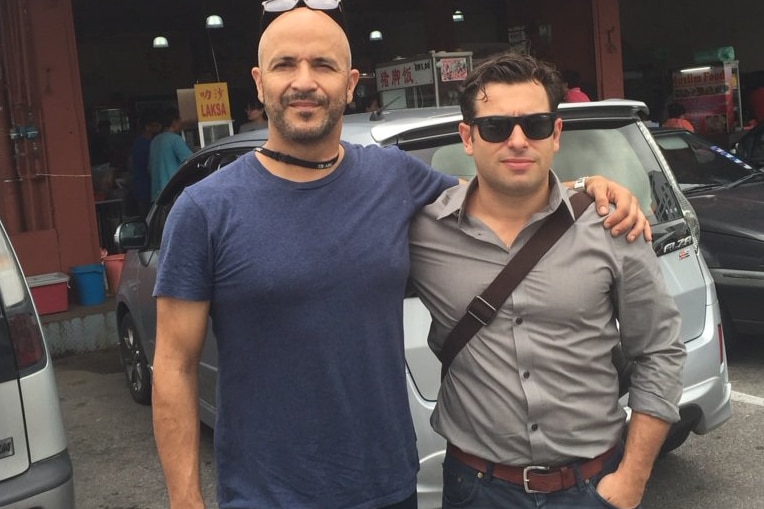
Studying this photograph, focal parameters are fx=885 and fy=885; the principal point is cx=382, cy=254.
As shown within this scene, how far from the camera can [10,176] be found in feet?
26.9

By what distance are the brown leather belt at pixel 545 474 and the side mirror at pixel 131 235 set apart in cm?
335

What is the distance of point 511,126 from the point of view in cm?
202

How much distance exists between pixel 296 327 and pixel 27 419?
1519 mm

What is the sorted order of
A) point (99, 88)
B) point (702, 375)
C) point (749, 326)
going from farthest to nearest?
point (99, 88)
point (749, 326)
point (702, 375)

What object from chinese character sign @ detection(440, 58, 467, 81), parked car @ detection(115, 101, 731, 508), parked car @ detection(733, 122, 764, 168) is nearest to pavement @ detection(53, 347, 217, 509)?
parked car @ detection(115, 101, 731, 508)

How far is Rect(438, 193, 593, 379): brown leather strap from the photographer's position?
200 cm

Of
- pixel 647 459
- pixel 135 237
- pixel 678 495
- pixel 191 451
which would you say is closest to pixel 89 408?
pixel 135 237

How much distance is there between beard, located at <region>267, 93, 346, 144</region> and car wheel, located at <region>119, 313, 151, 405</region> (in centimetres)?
386

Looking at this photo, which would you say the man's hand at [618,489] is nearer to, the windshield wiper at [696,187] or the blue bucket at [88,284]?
the windshield wiper at [696,187]

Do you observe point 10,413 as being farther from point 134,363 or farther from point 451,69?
point 451,69

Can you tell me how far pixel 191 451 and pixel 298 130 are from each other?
76 centimetres

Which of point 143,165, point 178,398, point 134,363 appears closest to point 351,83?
point 178,398

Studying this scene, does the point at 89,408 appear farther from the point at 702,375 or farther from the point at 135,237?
the point at 702,375

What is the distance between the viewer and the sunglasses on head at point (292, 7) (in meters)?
2.13
